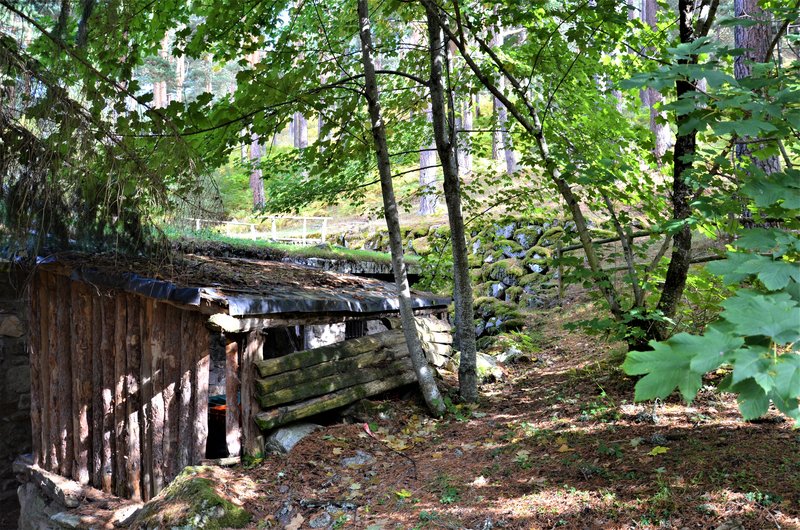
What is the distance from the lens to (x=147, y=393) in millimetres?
6469

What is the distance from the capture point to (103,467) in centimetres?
696

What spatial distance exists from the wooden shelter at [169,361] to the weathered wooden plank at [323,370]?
0.6 inches

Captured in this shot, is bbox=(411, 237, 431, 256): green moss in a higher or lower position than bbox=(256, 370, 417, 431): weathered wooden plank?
higher

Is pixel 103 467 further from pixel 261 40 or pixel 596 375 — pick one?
pixel 596 375

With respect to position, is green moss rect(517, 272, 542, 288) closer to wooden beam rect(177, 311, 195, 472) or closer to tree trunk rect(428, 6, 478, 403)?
tree trunk rect(428, 6, 478, 403)

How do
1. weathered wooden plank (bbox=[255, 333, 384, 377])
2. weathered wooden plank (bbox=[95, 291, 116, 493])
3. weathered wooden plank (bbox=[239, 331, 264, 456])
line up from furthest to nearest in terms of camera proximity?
weathered wooden plank (bbox=[95, 291, 116, 493]), weathered wooden plank (bbox=[255, 333, 384, 377]), weathered wooden plank (bbox=[239, 331, 264, 456])

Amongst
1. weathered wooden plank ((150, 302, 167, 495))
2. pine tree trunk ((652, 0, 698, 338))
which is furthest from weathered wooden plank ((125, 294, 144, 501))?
pine tree trunk ((652, 0, 698, 338))

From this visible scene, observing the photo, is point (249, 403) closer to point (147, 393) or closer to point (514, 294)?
point (147, 393)

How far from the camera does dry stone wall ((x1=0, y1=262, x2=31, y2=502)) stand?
8258 millimetres

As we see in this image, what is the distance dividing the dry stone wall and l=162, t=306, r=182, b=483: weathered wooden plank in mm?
3338

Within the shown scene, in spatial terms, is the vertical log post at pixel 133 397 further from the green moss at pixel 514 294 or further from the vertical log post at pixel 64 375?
the green moss at pixel 514 294

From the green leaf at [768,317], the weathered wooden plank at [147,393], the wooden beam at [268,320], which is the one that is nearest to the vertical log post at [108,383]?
the weathered wooden plank at [147,393]

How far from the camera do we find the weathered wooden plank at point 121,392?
670 centimetres

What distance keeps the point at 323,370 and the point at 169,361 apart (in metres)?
1.60
